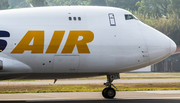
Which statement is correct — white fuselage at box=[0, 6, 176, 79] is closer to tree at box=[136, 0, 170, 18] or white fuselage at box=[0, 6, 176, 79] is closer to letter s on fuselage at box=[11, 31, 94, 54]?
letter s on fuselage at box=[11, 31, 94, 54]

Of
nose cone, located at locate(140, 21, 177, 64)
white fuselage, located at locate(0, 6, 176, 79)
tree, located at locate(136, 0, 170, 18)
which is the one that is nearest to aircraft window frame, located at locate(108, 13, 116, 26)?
white fuselage, located at locate(0, 6, 176, 79)

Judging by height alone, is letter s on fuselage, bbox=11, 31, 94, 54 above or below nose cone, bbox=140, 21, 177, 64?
above

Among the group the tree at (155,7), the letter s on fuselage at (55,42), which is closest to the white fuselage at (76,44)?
the letter s on fuselage at (55,42)

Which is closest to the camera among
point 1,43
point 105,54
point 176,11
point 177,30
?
point 1,43

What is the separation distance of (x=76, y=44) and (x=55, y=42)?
1108mm

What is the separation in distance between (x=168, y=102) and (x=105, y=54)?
13.6 feet

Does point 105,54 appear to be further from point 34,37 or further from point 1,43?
point 1,43

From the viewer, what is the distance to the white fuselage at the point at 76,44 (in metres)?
16.0

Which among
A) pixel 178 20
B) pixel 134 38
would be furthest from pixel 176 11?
pixel 134 38

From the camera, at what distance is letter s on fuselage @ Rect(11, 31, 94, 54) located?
625 inches

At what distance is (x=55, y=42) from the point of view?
53.0 ft

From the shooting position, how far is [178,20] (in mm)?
98875

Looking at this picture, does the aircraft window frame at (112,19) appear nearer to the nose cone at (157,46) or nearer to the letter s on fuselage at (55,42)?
the letter s on fuselage at (55,42)

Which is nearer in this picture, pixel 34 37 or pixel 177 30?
pixel 34 37
